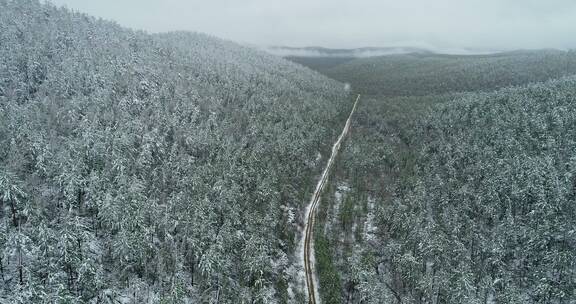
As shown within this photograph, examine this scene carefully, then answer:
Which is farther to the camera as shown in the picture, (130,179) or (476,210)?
(476,210)

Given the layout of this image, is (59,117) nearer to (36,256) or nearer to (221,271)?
(36,256)

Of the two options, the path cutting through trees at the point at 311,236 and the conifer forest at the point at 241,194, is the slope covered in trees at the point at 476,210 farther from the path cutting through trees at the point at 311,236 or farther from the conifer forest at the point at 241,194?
the path cutting through trees at the point at 311,236

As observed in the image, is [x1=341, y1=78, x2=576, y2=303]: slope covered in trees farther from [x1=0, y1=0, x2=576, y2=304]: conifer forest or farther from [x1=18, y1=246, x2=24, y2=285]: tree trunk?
[x1=18, y1=246, x2=24, y2=285]: tree trunk

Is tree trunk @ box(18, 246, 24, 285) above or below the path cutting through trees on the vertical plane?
above

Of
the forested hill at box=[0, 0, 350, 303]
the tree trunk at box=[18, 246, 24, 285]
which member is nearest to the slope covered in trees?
the forested hill at box=[0, 0, 350, 303]

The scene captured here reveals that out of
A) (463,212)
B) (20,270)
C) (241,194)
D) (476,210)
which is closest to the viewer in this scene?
(20,270)

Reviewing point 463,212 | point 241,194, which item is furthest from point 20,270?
point 463,212

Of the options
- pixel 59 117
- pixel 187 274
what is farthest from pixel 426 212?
pixel 59 117

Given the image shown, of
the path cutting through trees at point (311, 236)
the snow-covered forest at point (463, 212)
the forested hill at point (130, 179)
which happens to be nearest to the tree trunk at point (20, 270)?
the forested hill at point (130, 179)

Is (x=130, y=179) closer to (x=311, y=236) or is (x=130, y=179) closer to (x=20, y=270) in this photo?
(x=20, y=270)

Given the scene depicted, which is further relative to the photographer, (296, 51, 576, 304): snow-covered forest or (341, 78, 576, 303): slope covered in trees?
(296, 51, 576, 304): snow-covered forest
